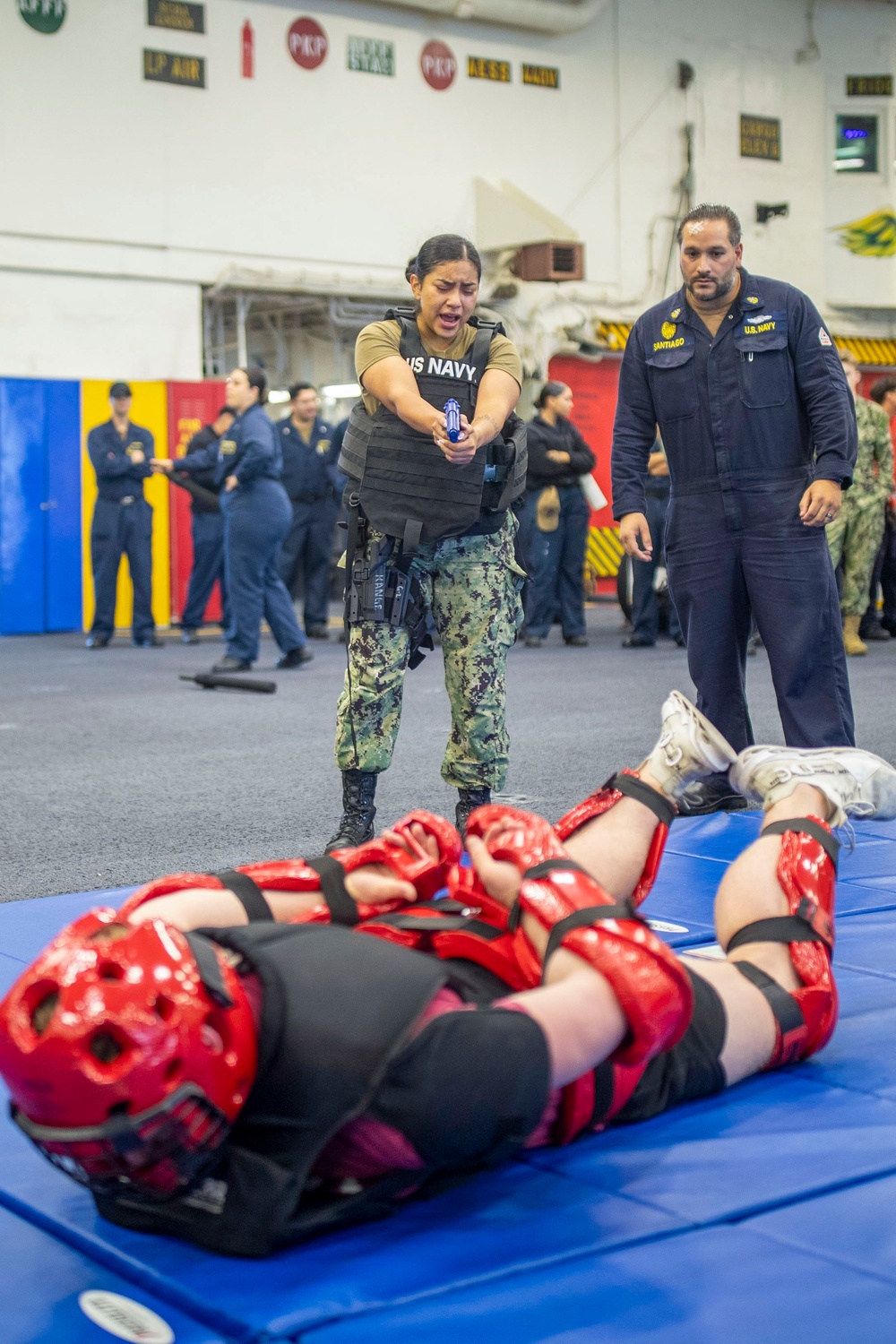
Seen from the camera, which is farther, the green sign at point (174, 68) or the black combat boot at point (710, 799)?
the green sign at point (174, 68)

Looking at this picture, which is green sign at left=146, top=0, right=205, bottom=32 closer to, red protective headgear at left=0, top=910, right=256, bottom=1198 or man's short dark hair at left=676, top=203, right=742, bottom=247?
man's short dark hair at left=676, top=203, right=742, bottom=247

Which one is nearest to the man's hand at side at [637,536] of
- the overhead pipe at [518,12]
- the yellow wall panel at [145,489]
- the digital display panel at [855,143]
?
the yellow wall panel at [145,489]

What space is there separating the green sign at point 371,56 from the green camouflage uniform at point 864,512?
304 inches

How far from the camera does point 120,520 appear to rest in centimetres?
1100

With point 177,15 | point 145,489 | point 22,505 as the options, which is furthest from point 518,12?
point 22,505

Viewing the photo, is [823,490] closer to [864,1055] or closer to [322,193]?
[864,1055]

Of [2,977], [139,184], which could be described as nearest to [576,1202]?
[2,977]

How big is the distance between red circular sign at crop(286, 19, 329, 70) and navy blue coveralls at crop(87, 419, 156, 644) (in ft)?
17.3

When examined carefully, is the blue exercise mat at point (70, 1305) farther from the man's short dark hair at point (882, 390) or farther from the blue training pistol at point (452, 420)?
the man's short dark hair at point (882, 390)

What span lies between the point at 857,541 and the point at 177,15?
8.63 meters

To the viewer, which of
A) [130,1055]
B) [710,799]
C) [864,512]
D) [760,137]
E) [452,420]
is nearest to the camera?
[130,1055]

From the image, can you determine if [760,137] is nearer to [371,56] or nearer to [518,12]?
[518,12]

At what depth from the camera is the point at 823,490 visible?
3.73 meters

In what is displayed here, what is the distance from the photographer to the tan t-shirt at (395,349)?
3.71 m
